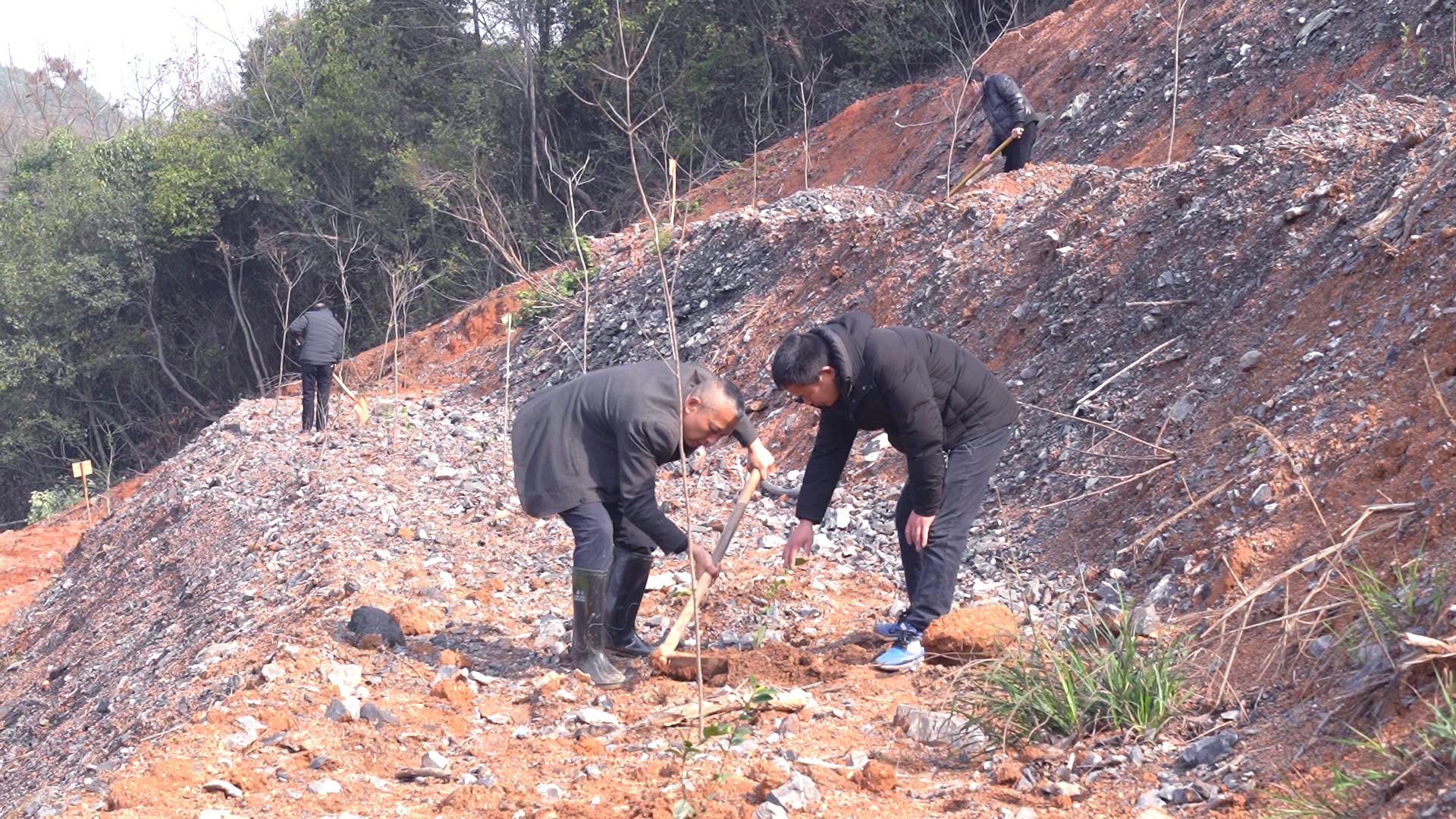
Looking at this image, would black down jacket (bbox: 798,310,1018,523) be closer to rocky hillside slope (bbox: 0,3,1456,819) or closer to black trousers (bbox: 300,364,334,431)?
rocky hillside slope (bbox: 0,3,1456,819)

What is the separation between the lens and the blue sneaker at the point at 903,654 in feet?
14.0

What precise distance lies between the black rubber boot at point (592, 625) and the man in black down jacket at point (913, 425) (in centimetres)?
68

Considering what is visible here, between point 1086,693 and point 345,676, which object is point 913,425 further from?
point 345,676

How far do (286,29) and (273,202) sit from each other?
5.57 meters

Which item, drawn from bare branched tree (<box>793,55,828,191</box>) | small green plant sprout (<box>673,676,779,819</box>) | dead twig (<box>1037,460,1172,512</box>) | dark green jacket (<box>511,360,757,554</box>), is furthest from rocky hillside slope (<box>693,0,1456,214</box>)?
small green plant sprout (<box>673,676,779,819</box>)

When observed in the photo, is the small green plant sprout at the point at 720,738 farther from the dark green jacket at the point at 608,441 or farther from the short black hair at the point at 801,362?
the short black hair at the point at 801,362

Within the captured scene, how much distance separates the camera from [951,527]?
14.0 ft

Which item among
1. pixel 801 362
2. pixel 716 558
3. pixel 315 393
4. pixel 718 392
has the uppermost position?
pixel 801 362

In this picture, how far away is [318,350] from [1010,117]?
6.14m

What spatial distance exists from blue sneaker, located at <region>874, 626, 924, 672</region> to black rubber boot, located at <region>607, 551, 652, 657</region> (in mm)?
911

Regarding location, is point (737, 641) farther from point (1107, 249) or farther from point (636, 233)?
point (636, 233)

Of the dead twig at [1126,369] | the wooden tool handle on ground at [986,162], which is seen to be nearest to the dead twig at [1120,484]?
the dead twig at [1126,369]

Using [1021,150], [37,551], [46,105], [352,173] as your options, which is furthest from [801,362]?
[46,105]

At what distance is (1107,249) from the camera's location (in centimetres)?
744
